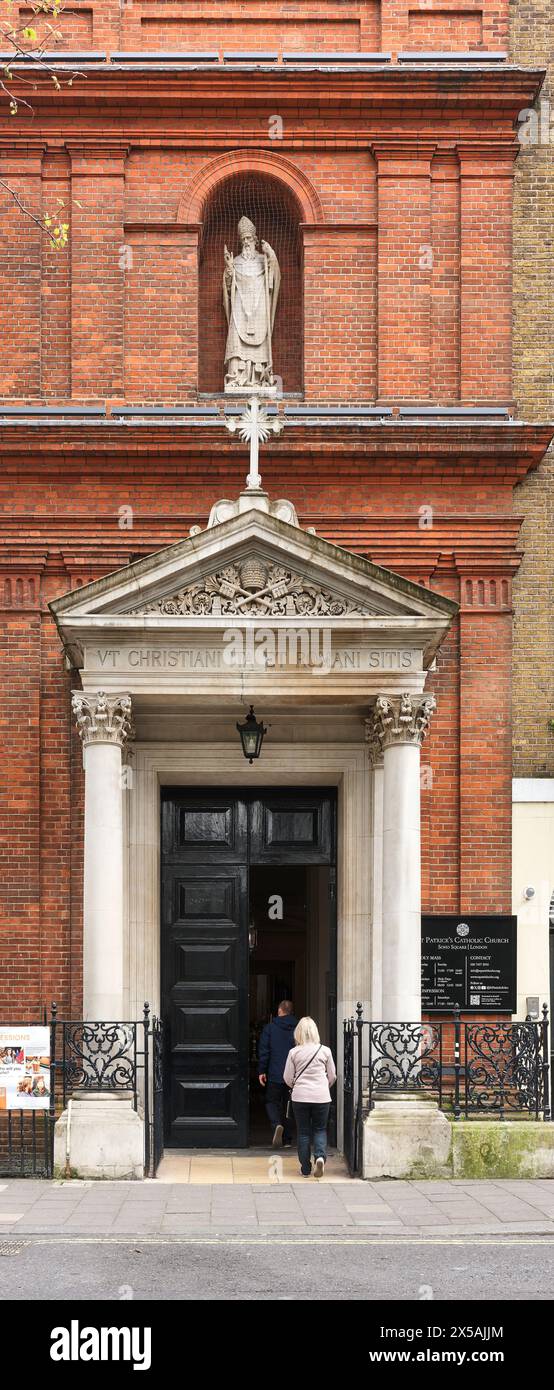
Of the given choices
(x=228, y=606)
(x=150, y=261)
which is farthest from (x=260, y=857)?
(x=150, y=261)

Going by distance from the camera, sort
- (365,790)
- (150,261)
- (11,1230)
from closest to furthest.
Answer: (11,1230)
(365,790)
(150,261)

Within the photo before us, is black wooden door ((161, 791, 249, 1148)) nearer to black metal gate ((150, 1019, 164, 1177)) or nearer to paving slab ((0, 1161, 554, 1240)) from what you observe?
black metal gate ((150, 1019, 164, 1177))

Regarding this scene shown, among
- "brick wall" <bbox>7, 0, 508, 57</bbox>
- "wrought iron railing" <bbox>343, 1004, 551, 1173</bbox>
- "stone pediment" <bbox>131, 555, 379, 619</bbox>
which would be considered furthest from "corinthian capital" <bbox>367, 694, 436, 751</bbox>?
"brick wall" <bbox>7, 0, 508, 57</bbox>

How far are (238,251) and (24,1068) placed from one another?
8.90 m

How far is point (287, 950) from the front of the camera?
23969 millimetres

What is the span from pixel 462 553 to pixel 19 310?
511 cm

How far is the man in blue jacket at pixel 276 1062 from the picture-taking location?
16.0 meters

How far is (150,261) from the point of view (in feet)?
56.9

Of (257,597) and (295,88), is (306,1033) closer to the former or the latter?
(257,597)

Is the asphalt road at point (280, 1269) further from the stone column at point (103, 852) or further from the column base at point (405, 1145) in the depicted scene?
the stone column at point (103, 852)

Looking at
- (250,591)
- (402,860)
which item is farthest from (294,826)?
(250,591)

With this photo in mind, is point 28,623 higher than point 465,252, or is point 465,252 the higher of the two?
point 465,252

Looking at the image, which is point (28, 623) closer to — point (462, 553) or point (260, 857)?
point (260, 857)

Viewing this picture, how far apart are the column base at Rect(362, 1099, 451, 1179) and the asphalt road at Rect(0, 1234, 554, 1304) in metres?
2.57
